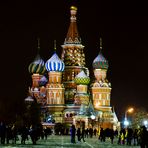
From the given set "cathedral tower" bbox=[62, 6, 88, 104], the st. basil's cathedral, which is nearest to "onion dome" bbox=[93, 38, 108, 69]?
the st. basil's cathedral

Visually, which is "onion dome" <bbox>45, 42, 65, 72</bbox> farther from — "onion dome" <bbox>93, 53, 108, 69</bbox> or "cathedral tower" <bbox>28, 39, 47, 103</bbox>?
"onion dome" <bbox>93, 53, 108, 69</bbox>

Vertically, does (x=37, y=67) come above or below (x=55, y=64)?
above

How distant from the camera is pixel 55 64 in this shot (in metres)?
117

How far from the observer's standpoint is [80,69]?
4742 inches

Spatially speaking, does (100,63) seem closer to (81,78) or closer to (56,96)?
(81,78)

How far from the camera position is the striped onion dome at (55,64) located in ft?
382

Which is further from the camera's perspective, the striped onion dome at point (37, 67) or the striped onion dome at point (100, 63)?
the striped onion dome at point (37, 67)

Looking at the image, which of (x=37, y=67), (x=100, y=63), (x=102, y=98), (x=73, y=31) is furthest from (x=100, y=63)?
(x=37, y=67)

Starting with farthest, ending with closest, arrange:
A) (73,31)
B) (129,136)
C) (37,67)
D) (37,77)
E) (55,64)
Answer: (73,31) → (37,67) → (37,77) → (55,64) → (129,136)

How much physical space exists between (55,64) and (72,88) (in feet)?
20.5

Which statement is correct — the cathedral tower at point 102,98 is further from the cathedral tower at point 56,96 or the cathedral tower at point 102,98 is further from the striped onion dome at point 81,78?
the cathedral tower at point 56,96

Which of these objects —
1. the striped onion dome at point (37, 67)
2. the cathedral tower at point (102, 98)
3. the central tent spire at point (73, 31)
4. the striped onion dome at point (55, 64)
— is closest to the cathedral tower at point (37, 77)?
the striped onion dome at point (37, 67)

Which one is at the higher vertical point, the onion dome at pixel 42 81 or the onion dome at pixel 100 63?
the onion dome at pixel 100 63

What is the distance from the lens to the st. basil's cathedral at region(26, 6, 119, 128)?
114m
